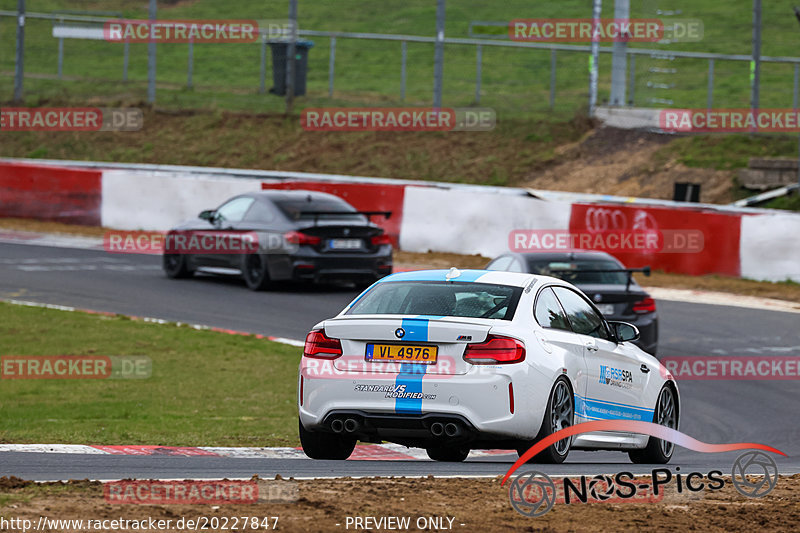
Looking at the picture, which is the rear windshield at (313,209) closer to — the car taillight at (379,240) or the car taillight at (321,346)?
the car taillight at (379,240)

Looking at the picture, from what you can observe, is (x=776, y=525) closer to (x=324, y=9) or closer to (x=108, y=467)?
(x=108, y=467)

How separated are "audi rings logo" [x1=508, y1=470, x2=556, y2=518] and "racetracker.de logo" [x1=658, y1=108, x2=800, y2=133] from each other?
2240 cm

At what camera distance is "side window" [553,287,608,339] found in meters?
9.78

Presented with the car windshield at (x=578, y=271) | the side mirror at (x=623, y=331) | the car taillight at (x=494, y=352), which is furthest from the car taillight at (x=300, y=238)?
the car taillight at (x=494, y=352)

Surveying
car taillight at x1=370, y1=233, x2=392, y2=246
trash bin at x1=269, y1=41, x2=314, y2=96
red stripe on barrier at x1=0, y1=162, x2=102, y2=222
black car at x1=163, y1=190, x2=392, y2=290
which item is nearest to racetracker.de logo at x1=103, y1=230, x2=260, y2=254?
black car at x1=163, y1=190, x2=392, y2=290

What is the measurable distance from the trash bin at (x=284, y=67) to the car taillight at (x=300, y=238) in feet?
50.4

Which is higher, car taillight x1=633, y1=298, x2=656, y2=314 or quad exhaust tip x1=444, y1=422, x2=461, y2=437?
car taillight x1=633, y1=298, x2=656, y2=314

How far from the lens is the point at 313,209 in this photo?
20.5m

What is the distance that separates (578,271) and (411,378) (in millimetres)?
7250

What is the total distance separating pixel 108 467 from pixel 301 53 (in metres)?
26.7

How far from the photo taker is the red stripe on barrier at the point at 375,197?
2602 centimetres

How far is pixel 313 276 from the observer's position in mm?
19969

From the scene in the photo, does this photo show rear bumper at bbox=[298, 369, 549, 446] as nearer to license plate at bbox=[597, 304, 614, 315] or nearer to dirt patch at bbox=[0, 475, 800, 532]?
dirt patch at bbox=[0, 475, 800, 532]

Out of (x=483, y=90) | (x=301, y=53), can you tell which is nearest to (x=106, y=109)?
(x=301, y=53)
